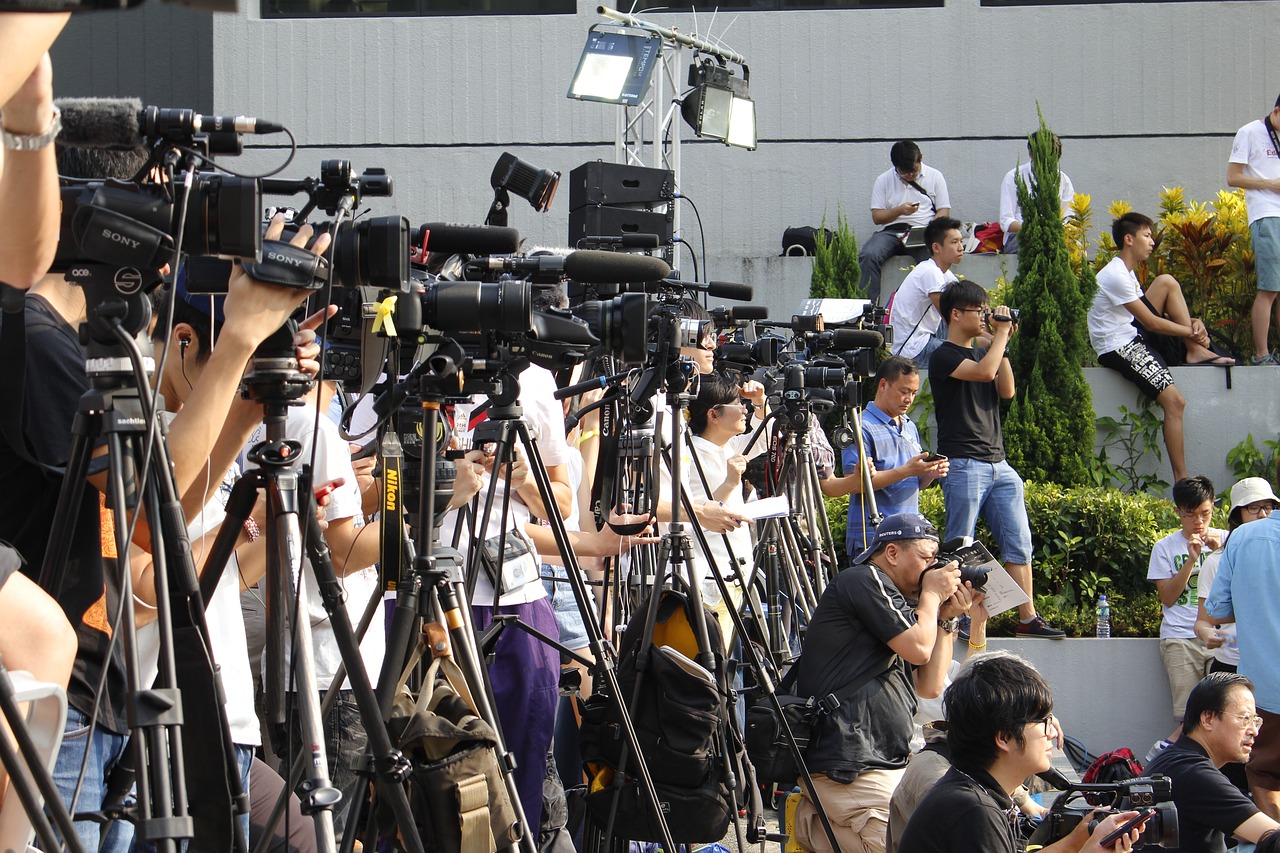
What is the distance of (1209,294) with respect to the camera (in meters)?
9.49

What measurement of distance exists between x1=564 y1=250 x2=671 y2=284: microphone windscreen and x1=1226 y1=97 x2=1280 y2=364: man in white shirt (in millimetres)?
7128

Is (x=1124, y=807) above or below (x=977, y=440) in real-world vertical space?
below

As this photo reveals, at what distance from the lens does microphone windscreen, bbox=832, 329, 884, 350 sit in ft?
20.5

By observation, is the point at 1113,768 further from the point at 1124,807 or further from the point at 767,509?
the point at 1124,807

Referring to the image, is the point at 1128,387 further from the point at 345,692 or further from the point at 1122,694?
the point at 345,692

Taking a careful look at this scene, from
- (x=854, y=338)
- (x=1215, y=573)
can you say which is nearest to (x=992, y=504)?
(x=1215, y=573)

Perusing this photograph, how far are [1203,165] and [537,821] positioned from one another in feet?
30.1

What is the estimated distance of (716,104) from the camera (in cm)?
873

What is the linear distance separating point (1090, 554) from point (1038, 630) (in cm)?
70

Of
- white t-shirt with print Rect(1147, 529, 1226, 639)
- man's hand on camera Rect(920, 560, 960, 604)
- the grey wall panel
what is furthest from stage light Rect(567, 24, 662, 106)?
the grey wall panel

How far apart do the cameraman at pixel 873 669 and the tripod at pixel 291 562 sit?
2.37 metres

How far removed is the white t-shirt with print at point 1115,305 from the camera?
8906 mm

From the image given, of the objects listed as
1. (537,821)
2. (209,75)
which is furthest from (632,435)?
(209,75)

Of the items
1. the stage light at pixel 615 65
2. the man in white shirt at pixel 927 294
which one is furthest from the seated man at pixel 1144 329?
→ the stage light at pixel 615 65
